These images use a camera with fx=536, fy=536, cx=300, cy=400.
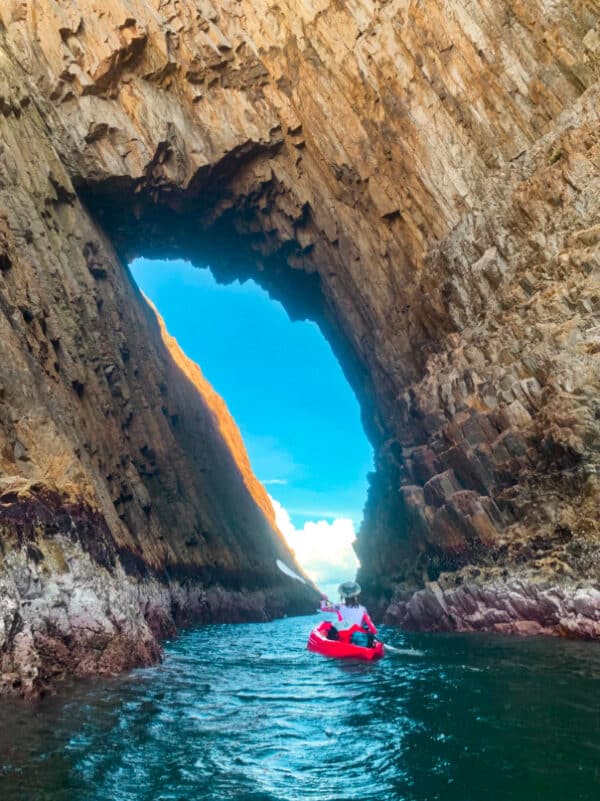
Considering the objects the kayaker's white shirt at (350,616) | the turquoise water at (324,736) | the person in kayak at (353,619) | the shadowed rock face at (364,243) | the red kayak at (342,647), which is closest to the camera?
the turquoise water at (324,736)

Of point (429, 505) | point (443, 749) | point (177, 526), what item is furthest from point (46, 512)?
point (177, 526)

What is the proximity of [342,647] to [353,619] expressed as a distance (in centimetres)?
91

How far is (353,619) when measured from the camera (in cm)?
1744

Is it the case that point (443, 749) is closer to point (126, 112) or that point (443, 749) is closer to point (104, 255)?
point (104, 255)

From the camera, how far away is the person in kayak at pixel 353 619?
17.0m

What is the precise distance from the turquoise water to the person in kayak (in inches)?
104

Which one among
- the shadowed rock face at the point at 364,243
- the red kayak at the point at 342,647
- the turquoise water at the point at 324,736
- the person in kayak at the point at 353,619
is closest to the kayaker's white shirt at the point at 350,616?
the person in kayak at the point at 353,619

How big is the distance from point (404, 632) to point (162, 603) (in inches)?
464

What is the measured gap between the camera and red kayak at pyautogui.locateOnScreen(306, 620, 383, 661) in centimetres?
1633

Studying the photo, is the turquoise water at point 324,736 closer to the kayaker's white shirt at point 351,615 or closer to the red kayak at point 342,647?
the red kayak at point 342,647

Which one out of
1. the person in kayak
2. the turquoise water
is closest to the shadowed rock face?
the person in kayak

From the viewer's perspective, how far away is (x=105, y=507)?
66.4ft

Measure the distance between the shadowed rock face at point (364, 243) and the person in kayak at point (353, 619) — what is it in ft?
18.9

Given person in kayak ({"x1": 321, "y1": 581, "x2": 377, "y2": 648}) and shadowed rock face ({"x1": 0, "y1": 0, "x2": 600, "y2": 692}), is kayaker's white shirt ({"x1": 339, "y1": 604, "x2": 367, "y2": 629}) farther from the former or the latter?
shadowed rock face ({"x1": 0, "y1": 0, "x2": 600, "y2": 692})
